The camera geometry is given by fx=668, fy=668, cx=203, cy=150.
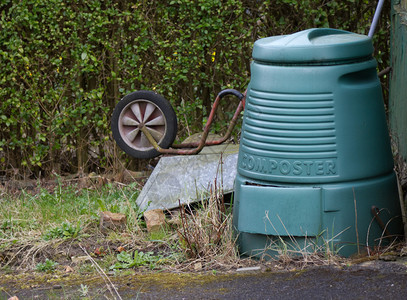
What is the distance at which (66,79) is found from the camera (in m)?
5.75

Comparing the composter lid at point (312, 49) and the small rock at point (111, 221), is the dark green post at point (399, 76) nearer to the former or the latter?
the composter lid at point (312, 49)

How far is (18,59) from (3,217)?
1646 millimetres

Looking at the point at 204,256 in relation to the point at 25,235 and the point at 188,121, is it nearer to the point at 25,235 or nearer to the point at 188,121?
the point at 25,235

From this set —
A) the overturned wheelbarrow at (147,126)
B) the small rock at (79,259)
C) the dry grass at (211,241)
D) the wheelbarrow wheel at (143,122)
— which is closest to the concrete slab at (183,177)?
the overturned wheelbarrow at (147,126)

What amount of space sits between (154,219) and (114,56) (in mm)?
1954

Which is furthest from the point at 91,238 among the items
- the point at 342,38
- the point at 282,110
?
the point at 342,38

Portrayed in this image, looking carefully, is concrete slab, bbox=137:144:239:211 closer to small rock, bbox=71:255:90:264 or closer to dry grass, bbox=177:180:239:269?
dry grass, bbox=177:180:239:269

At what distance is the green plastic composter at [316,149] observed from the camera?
3.32 metres

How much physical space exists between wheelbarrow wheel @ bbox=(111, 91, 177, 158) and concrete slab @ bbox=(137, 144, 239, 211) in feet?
0.59

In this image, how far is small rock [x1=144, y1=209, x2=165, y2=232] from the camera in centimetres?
411

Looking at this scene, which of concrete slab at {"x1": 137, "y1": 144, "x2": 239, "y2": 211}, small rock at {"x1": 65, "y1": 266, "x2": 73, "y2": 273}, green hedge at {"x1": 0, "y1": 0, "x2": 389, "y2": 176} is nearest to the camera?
small rock at {"x1": 65, "y1": 266, "x2": 73, "y2": 273}

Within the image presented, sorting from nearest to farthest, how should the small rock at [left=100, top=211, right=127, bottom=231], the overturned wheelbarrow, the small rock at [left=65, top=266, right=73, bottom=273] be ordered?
the small rock at [left=65, top=266, right=73, bottom=273] → the small rock at [left=100, top=211, right=127, bottom=231] → the overturned wheelbarrow

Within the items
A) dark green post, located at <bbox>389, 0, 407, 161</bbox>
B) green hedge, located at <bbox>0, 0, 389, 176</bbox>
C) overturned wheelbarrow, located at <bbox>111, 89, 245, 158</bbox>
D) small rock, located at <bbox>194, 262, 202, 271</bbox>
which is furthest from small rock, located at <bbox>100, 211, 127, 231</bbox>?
dark green post, located at <bbox>389, 0, 407, 161</bbox>

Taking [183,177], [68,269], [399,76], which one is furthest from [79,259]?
[399,76]
